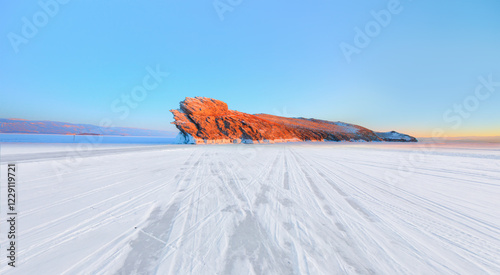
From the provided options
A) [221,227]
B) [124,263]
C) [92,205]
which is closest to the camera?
[124,263]

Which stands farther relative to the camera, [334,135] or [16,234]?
[334,135]

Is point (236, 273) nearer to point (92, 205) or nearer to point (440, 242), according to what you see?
point (440, 242)

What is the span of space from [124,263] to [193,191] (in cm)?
290

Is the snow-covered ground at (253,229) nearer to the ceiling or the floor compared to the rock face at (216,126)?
nearer to the floor

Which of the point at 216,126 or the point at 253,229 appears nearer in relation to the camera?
the point at 253,229

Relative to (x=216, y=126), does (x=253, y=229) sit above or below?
below

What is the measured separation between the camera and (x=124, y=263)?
2.10 metres

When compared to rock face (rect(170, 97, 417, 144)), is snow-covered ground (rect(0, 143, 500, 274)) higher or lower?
lower

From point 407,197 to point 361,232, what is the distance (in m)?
3.02

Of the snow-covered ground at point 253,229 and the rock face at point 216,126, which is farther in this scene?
the rock face at point 216,126

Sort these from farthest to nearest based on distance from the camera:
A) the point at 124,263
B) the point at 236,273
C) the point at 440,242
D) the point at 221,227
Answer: the point at 221,227
the point at 440,242
the point at 124,263
the point at 236,273

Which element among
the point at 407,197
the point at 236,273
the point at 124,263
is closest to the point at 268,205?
the point at 236,273

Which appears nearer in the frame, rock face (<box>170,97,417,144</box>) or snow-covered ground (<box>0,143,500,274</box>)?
snow-covered ground (<box>0,143,500,274</box>)

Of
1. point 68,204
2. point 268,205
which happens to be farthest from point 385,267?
point 68,204
